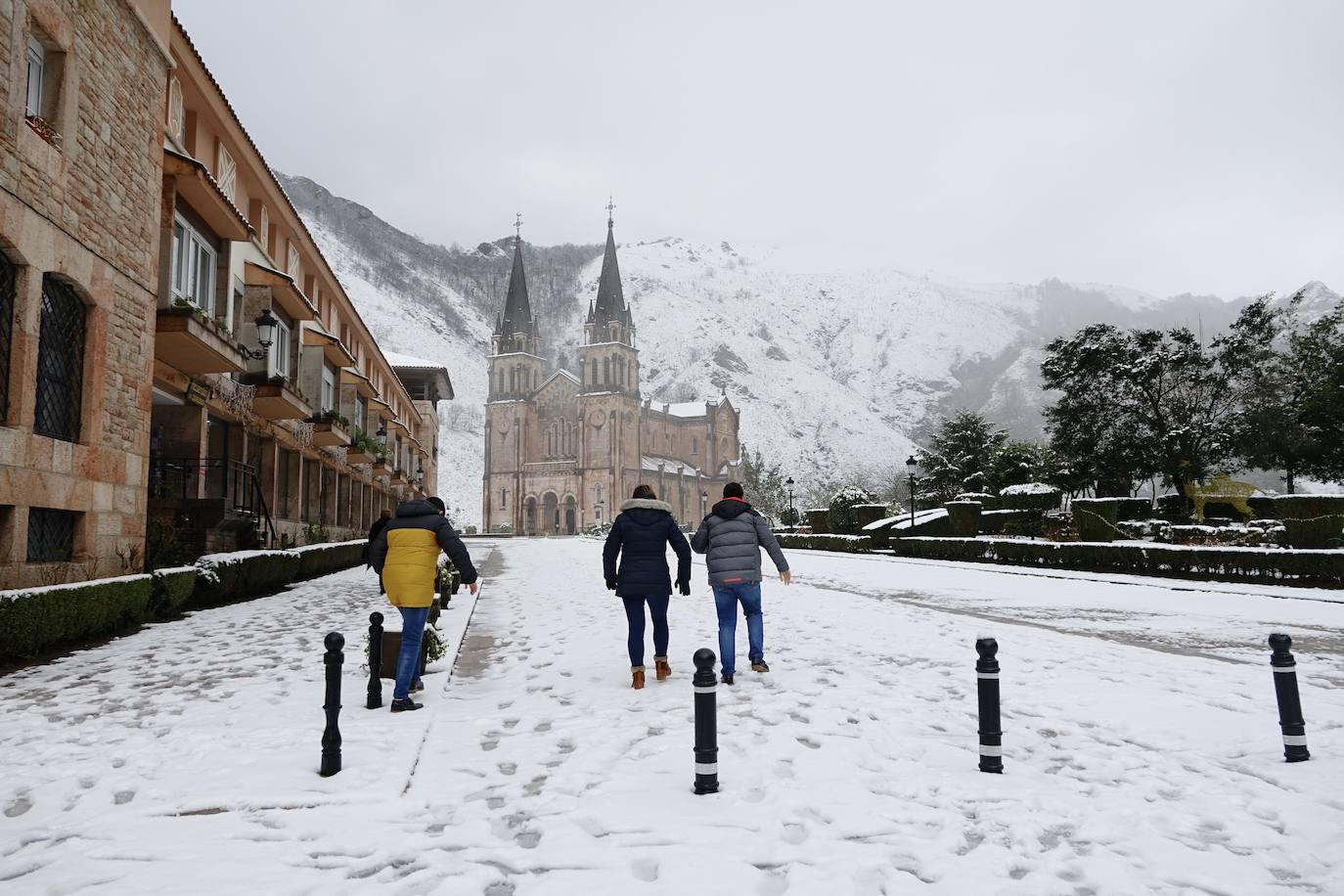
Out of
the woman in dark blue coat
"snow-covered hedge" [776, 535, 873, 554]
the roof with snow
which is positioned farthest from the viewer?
the roof with snow

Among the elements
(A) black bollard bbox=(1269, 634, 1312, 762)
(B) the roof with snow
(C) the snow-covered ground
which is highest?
(B) the roof with snow

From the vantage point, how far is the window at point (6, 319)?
29.9ft

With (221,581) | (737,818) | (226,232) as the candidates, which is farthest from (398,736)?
(226,232)

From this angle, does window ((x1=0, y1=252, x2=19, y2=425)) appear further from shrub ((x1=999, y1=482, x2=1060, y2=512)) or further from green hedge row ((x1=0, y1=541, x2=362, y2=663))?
shrub ((x1=999, y1=482, x2=1060, y2=512))

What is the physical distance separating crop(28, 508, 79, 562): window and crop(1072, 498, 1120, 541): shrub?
77.5 ft

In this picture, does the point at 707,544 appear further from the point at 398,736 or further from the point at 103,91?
the point at 103,91

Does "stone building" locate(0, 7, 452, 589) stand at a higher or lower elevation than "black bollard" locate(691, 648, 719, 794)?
higher

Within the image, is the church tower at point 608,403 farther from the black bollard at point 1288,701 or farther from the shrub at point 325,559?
the black bollard at point 1288,701

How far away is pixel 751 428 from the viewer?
576 feet

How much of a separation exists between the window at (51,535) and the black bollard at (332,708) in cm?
696

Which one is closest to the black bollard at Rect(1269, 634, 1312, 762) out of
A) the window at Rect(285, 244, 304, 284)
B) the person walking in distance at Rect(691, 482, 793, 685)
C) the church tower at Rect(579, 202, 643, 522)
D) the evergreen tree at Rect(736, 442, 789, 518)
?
the person walking in distance at Rect(691, 482, 793, 685)

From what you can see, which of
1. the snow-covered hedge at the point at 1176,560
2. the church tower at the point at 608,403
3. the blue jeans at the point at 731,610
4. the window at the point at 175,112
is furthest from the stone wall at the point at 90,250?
the church tower at the point at 608,403

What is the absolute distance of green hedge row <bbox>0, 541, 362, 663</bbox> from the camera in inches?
323

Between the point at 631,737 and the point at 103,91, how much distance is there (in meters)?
11.2
